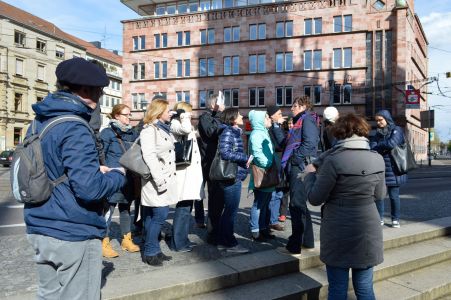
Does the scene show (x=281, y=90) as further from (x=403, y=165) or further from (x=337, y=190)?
(x=337, y=190)

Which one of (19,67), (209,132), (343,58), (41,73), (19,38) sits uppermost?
(19,38)

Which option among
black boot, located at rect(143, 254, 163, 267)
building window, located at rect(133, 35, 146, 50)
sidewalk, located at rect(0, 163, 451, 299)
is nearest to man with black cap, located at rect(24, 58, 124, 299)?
sidewalk, located at rect(0, 163, 451, 299)

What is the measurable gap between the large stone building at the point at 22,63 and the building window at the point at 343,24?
31.6m

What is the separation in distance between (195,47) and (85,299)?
4158 cm

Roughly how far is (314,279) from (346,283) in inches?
50.3

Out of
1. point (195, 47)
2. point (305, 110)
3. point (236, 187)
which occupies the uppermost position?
point (195, 47)

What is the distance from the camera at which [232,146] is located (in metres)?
5.12

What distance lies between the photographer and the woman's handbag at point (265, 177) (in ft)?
18.7

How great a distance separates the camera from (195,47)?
42.3 metres

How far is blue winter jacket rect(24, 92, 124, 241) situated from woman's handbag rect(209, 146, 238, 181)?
8.87ft

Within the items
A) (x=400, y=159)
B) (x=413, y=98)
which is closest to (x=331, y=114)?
(x=400, y=159)

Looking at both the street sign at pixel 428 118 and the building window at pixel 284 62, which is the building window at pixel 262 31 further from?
the street sign at pixel 428 118

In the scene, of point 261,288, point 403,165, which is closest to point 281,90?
point 403,165

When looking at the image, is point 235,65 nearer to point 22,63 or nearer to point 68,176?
point 22,63
